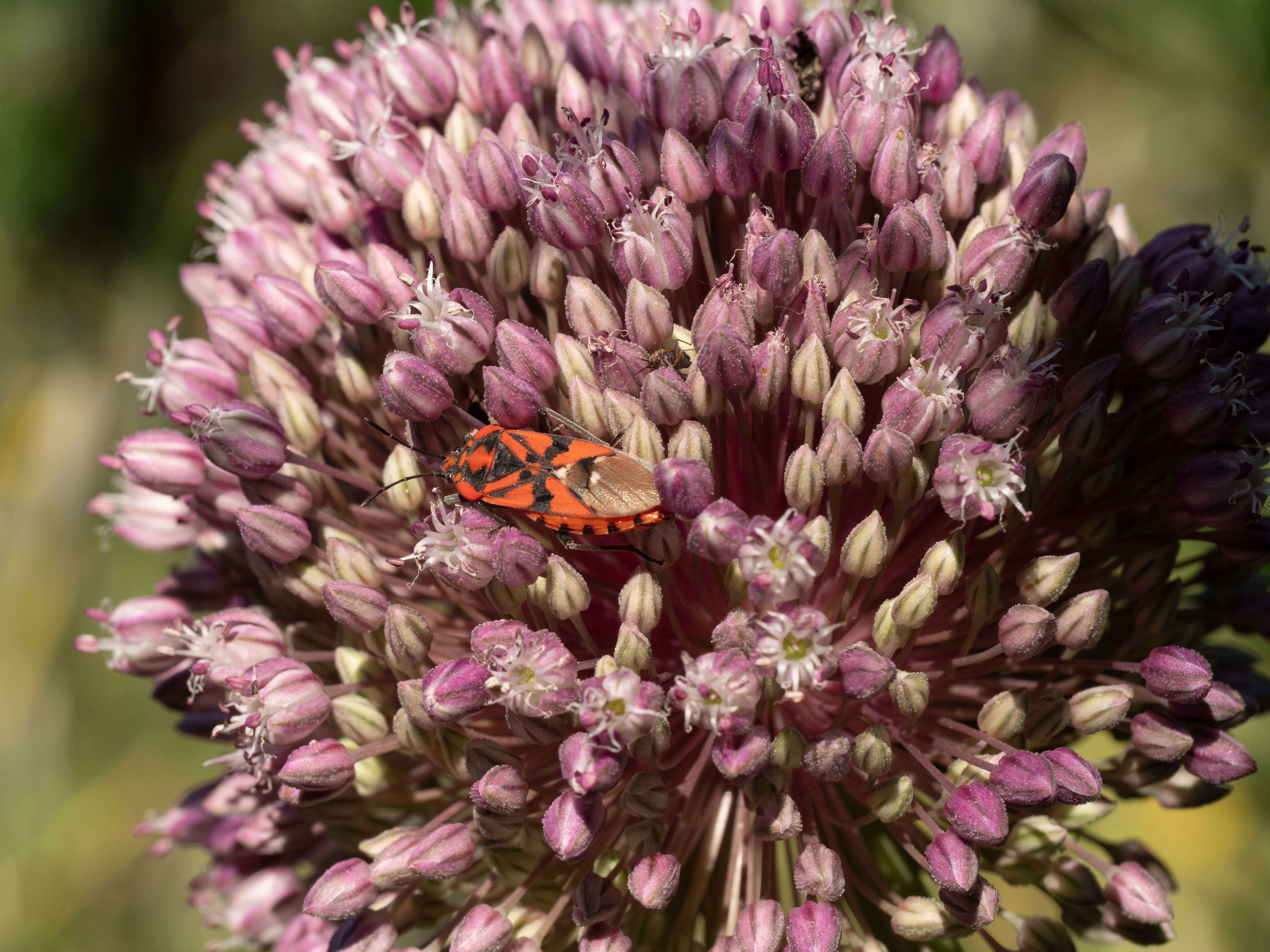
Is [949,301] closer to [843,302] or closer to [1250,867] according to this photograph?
[843,302]

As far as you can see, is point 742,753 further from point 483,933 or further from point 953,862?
point 483,933

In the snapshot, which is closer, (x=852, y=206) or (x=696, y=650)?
(x=696, y=650)

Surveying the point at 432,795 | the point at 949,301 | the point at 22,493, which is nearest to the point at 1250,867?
the point at 949,301

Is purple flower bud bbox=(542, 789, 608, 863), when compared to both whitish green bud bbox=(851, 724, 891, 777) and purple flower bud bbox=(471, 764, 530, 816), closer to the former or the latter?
purple flower bud bbox=(471, 764, 530, 816)

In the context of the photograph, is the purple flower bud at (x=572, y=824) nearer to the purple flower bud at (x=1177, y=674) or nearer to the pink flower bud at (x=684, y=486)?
the pink flower bud at (x=684, y=486)

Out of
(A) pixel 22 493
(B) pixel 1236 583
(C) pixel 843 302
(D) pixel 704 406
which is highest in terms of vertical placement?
(A) pixel 22 493

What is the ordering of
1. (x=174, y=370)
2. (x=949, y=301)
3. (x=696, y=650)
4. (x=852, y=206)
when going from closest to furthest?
(x=949, y=301)
(x=696, y=650)
(x=852, y=206)
(x=174, y=370)

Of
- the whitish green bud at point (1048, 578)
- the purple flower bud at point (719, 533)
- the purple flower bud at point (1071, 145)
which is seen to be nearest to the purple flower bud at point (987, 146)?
the purple flower bud at point (1071, 145)
